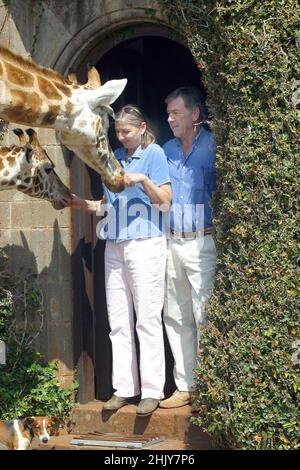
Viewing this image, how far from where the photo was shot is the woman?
7.58 meters

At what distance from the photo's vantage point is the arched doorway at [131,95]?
8.45 metres


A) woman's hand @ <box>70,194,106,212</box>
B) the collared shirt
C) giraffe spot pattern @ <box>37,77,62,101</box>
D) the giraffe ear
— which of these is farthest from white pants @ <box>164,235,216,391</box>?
giraffe spot pattern @ <box>37,77,62,101</box>

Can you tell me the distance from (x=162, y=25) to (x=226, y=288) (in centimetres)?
225

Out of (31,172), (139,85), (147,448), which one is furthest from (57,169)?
(147,448)

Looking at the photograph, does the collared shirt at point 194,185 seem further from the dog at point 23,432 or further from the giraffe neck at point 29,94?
the dog at point 23,432

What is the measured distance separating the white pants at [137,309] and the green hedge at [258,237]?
2.13ft

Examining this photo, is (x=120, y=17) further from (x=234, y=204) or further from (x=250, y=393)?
(x=250, y=393)

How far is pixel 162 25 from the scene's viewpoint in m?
8.02

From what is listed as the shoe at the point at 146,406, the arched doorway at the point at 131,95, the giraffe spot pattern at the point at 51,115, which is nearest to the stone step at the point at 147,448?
the shoe at the point at 146,406

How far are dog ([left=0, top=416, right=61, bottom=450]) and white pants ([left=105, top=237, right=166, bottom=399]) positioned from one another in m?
0.72

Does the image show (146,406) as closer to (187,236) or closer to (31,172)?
(187,236)

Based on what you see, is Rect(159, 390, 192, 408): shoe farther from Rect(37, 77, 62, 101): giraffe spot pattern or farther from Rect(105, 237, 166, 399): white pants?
Rect(37, 77, 62, 101): giraffe spot pattern

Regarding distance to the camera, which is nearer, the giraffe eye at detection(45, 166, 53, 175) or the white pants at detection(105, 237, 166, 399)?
the white pants at detection(105, 237, 166, 399)

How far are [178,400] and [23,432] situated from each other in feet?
3.85
